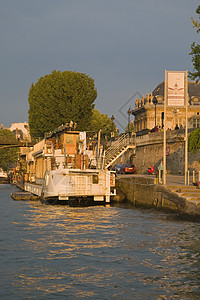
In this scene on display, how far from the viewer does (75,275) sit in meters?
13.4

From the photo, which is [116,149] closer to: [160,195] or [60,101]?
[60,101]

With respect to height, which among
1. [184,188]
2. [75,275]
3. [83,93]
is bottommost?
[75,275]

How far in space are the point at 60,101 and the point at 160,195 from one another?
139 ft

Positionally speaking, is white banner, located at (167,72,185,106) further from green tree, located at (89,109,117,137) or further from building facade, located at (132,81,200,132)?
green tree, located at (89,109,117,137)

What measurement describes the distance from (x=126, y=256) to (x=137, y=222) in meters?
9.16

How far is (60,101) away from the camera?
228ft

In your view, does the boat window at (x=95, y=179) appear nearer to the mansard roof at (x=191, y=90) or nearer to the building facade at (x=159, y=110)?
the building facade at (x=159, y=110)

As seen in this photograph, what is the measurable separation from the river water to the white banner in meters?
8.55

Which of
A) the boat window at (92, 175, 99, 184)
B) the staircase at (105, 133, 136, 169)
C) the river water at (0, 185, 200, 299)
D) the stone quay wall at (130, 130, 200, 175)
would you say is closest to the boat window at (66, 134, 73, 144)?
the boat window at (92, 175, 99, 184)

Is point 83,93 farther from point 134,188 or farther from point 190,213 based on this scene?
point 190,213

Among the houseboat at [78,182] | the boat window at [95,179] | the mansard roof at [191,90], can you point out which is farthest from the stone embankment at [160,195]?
the mansard roof at [191,90]

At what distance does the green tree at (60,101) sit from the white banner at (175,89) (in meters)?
39.1

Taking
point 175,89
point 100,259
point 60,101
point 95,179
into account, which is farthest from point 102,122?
point 100,259

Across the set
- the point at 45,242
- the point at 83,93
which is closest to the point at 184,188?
the point at 45,242
